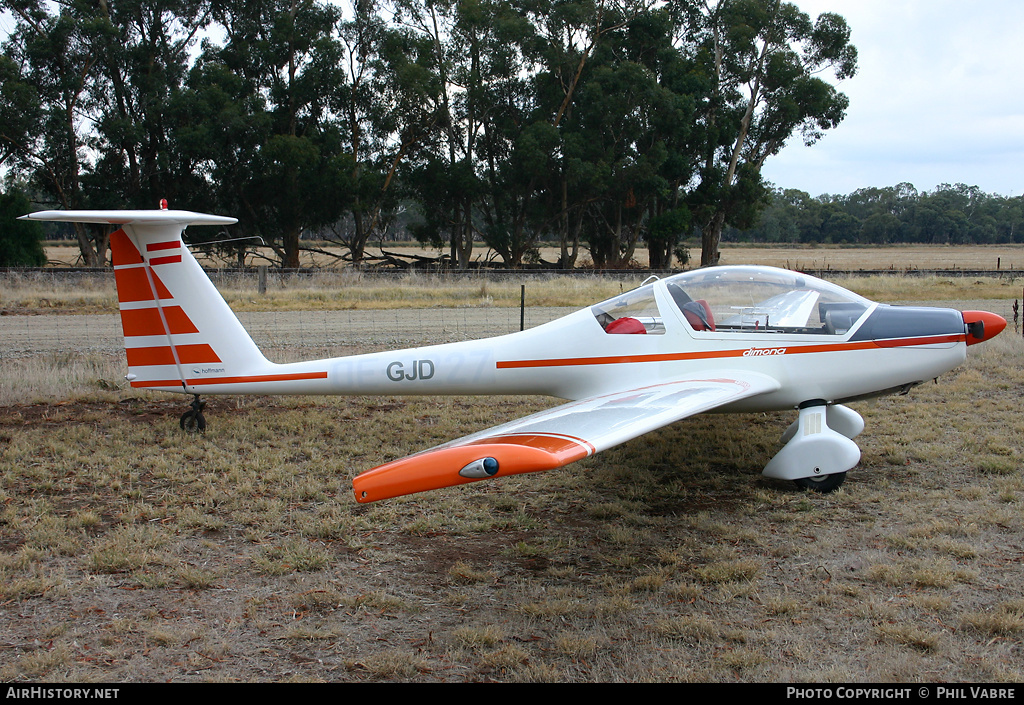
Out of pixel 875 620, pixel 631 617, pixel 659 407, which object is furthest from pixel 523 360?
pixel 875 620

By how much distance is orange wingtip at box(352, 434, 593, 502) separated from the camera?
11.2 feet

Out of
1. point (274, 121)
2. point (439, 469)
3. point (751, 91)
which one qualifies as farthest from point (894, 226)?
point (439, 469)

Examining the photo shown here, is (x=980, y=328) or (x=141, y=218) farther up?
(x=141, y=218)

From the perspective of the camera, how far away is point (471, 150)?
3731cm

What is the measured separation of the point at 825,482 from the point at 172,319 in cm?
655

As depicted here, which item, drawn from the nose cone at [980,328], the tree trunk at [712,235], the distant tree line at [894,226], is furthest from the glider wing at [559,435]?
the distant tree line at [894,226]

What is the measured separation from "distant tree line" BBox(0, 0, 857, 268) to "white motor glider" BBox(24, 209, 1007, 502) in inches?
1046

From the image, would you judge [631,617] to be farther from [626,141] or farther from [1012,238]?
[1012,238]

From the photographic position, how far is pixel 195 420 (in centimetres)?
789

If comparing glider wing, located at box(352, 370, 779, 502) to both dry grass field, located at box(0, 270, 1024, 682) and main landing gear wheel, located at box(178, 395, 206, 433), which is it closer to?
dry grass field, located at box(0, 270, 1024, 682)

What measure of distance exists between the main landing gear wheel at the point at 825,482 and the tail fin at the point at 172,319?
17.8ft

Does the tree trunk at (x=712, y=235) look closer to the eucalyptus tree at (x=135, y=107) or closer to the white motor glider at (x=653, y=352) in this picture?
the eucalyptus tree at (x=135, y=107)

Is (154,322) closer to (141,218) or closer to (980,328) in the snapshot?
(141,218)
